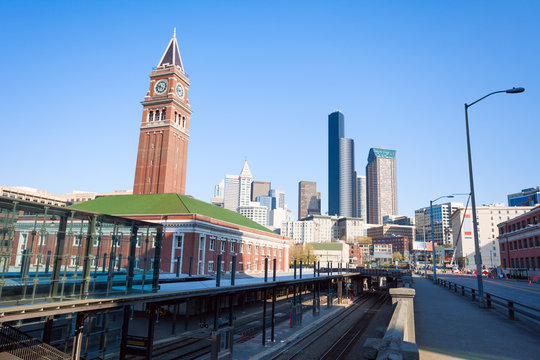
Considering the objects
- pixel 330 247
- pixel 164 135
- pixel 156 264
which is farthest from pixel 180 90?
pixel 330 247

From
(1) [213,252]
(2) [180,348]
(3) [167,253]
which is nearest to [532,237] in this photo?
(1) [213,252]

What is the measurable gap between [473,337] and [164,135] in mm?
75377

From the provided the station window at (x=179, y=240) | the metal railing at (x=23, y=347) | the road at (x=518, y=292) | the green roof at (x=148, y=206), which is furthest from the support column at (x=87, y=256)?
the green roof at (x=148, y=206)

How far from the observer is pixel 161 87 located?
83.4 meters

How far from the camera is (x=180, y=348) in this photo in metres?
25.8

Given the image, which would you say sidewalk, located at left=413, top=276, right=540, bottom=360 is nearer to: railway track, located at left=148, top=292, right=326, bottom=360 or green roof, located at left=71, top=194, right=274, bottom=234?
railway track, located at left=148, top=292, right=326, bottom=360

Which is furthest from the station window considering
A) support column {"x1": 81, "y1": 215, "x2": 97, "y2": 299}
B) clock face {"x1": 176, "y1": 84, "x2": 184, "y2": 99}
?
clock face {"x1": 176, "y1": 84, "x2": 184, "y2": 99}

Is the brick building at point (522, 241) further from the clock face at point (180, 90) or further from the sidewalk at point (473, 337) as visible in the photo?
the clock face at point (180, 90)

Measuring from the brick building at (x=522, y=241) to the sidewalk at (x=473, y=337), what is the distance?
64176mm

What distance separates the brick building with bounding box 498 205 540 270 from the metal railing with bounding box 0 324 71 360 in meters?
79.4

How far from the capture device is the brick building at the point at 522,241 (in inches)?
2854

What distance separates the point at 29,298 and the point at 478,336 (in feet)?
52.0

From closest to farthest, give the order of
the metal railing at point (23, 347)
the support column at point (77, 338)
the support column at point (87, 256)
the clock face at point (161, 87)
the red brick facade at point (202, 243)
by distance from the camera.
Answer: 1. the metal railing at point (23, 347)
2. the support column at point (87, 256)
3. the support column at point (77, 338)
4. the red brick facade at point (202, 243)
5. the clock face at point (161, 87)

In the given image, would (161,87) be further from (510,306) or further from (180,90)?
(510,306)
